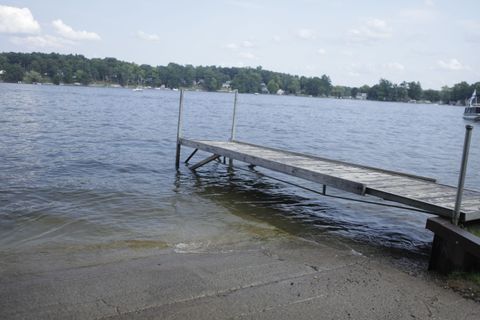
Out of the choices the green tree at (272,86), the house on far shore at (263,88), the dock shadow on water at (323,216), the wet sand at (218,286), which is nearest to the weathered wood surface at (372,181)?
the dock shadow on water at (323,216)

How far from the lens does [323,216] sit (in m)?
9.98

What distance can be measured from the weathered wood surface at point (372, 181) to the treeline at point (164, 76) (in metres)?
149

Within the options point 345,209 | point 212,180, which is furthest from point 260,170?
point 345,209

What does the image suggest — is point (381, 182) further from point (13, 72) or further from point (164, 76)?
point (164, 76)

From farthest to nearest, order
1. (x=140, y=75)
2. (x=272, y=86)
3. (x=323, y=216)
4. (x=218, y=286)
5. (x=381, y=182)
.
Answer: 1. (x=272, y=86)
2. (x=140, y=75)
3. (x=323, y=216)
4. (x=381, y=182)
5. (x=218, y=286)

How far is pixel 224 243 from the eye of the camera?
298 inches

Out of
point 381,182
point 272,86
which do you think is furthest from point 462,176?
point 272,86

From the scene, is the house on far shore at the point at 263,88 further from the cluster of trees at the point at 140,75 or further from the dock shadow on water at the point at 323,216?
the dock shadow on water at the point at 323,216

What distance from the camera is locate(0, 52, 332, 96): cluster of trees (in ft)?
486

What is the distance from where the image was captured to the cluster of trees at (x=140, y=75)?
148 metres

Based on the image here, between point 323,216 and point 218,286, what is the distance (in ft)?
16.6

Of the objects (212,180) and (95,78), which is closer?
(212,180)

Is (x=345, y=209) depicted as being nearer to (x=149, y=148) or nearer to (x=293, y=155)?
(x=293, y=155)

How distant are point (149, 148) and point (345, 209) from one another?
12.5 metres
